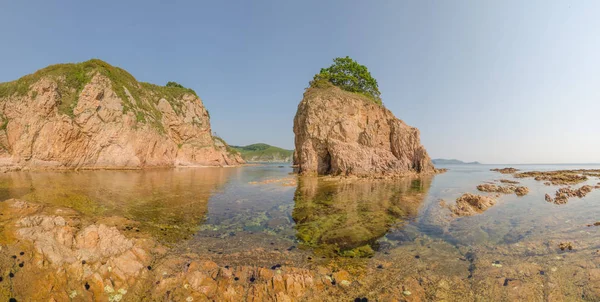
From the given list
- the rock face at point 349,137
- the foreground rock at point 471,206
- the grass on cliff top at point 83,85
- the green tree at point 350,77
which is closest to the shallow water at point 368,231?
the foreground rock at point 471,206

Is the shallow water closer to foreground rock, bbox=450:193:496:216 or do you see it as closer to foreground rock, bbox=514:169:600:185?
foreground rock, bbox=450:193:496:216

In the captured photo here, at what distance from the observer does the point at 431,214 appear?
12773 millimetres

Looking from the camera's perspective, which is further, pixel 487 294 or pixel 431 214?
pixel 431 214

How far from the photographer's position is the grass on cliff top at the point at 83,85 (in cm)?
4212

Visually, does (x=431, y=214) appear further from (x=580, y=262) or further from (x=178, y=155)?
(x=178, y=155)

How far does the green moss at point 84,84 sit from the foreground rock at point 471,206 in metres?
59.2

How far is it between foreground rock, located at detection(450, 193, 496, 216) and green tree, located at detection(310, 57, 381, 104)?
118 ft

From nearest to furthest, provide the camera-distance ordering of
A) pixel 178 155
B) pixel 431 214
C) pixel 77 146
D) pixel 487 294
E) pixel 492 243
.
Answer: pixel 487 294 < pixel 492 243 < pixel 431 214 < pixel 77 146 < pixel 178 155

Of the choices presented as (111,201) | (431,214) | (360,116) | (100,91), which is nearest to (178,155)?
(100,91)

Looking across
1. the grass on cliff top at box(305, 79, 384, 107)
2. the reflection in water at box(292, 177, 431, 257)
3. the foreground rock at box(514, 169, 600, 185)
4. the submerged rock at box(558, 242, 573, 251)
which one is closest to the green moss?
the grass on cliff top at box(305, 79, 384, 107)

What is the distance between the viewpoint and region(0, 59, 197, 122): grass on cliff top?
4212 cm

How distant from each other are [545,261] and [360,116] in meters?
35.0

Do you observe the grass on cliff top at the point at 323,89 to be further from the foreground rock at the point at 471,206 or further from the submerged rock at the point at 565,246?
→ the submerged rock at the point at 565,246

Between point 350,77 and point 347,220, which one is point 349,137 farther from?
point 347,220
